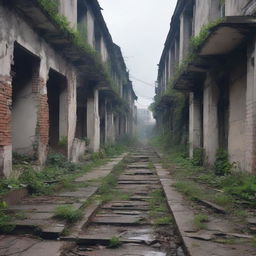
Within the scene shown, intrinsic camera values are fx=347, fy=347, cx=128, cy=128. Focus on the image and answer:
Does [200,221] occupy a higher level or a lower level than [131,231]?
higher

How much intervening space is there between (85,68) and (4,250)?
968 centimetres

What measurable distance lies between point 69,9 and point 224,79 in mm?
5578

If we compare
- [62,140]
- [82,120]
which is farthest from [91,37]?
[62,140]

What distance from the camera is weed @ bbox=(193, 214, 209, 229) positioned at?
4.49 m

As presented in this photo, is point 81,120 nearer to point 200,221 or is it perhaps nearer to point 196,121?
point 196,121

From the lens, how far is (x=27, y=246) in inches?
153

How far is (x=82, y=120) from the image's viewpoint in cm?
1700

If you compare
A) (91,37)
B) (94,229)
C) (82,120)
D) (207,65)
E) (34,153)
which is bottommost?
(94,229)

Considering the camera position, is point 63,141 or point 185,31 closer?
point 63,141

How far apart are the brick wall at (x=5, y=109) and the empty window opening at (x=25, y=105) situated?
1.71 meters

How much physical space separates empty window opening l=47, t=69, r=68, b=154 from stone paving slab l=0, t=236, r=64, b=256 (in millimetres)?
7344

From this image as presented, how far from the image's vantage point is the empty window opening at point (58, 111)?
1146 cm

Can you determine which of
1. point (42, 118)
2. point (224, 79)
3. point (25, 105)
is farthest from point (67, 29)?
point (224, 79)

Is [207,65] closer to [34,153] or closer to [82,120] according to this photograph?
[34,153]
